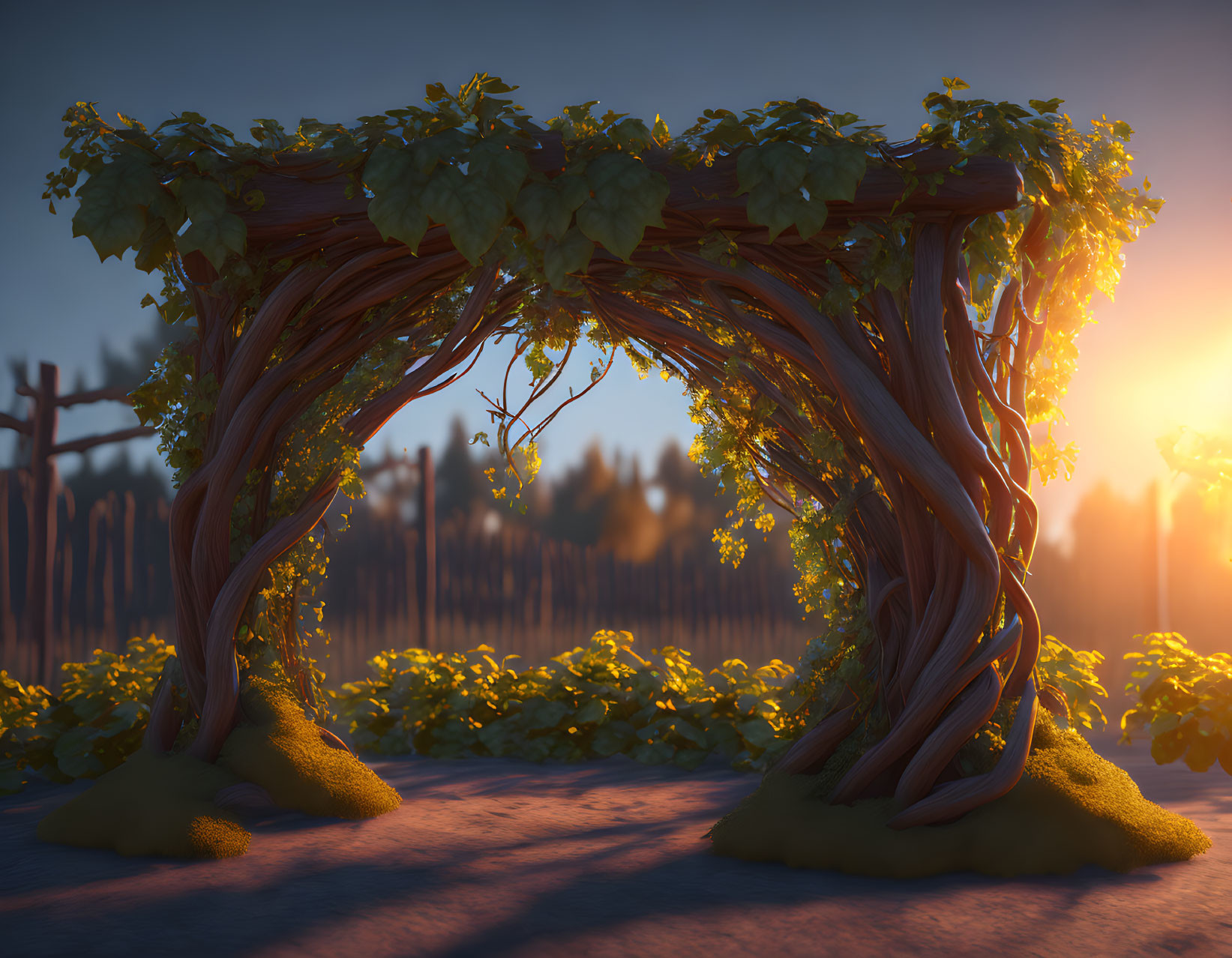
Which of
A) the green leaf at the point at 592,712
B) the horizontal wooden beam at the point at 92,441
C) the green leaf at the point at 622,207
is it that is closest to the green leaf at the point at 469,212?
the green leaf at the point at 622,207

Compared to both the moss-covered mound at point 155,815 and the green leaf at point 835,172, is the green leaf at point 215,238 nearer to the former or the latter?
the moss-covered mound at point 155,815

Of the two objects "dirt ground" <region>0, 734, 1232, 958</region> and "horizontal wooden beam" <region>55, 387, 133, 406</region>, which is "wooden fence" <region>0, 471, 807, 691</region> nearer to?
"horizontal wooden beam" <region>55, 387, 133, 406</region>

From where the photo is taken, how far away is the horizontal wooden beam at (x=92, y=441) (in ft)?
20.7

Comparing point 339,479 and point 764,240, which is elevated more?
point 764,240

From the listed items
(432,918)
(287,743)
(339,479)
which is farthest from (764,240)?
(287,743)

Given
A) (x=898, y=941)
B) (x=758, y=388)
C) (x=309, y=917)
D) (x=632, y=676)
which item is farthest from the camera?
(x=632, y=676)

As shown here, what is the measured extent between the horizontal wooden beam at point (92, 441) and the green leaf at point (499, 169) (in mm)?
4398

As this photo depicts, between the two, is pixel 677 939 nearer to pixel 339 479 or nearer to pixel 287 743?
pixel 287 743

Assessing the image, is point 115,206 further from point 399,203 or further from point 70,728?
point 70,728

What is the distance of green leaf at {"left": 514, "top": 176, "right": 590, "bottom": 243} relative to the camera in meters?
3.09

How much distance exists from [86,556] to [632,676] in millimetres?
4977

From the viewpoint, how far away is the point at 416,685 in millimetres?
5836

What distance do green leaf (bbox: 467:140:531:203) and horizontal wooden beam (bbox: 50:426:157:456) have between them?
4398 mm

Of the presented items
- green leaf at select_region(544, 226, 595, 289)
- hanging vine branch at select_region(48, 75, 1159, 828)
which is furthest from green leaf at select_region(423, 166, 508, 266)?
green leaf at select_region(544, 226, 595, 289)
